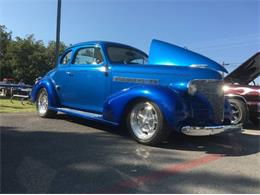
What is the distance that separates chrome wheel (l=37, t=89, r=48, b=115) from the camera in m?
9.05

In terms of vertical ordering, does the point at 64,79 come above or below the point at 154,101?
above

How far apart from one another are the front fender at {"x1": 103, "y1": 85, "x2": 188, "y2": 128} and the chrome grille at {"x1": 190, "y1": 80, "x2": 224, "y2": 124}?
0.46 metres

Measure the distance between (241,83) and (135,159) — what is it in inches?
251

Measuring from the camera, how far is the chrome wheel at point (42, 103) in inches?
356

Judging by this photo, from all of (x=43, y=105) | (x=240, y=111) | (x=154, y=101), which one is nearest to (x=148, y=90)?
(x=154, y=101)

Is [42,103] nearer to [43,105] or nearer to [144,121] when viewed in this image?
[43,105]

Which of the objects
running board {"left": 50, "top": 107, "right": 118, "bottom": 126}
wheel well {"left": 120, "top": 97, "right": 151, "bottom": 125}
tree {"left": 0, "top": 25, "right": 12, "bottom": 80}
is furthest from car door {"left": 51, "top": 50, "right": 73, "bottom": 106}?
tree {"left": 0, "top": 25, "right": 12, "bottom": 80}

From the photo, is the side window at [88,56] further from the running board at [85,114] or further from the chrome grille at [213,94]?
the chrome grille at [213,94]

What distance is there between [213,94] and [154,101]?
1.14 metres

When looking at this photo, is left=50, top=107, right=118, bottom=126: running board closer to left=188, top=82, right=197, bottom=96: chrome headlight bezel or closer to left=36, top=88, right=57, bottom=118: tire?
left=36, top=88, right=57, bottom=118: tire

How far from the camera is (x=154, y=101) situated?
6.15m

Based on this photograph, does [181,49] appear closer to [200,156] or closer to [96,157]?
[200,156]

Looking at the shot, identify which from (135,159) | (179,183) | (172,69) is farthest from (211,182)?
(172,69)

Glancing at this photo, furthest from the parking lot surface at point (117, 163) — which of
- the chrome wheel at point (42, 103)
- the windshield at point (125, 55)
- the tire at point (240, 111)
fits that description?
the tire at point (240, 111)
